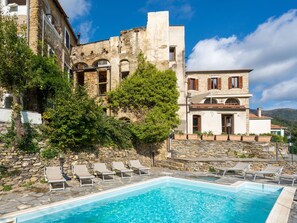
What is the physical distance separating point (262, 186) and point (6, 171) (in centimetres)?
1128

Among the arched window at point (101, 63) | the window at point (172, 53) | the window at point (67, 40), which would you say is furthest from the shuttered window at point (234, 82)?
the window at point (67, 40)

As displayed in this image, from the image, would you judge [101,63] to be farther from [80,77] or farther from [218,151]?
[218,151]

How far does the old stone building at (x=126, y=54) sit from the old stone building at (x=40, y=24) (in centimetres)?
256

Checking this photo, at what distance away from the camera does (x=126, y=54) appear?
59.2 feet

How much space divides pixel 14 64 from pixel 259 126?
1040 inches

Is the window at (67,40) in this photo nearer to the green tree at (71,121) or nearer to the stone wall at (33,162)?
the green tree at (71,121)

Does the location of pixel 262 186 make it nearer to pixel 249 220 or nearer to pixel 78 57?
pixel 249 220

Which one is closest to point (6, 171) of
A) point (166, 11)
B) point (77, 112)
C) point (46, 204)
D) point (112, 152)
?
point (46, 204)

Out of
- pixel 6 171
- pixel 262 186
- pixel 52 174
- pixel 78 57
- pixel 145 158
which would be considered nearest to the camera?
pixel 6 171

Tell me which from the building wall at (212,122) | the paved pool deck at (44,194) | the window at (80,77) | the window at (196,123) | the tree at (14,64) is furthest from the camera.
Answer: the window at (196,123)

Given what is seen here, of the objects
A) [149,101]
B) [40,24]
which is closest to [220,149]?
[149,101]

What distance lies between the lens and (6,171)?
8836 millimetres

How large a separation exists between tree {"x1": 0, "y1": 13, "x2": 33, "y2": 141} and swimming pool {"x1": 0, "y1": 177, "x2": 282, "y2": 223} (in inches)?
167

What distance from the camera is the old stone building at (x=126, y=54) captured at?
57.0 feet
